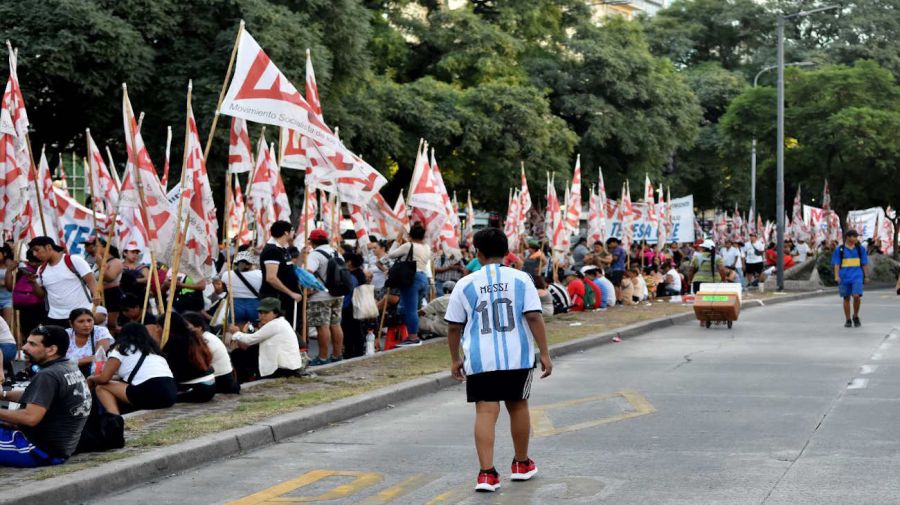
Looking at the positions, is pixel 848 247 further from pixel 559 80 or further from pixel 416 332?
pixel 559 80

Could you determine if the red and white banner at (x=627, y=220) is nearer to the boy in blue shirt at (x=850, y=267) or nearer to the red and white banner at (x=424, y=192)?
the boy in blue shirt at (x=850, y=267)

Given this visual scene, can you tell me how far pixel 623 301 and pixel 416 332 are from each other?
10.6m

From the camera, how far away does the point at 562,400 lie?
41.8 ft

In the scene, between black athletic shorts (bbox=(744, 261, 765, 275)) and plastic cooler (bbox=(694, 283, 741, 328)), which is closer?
plastic cooler (bbox=(694, 283, 741, 328))

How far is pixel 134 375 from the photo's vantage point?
34.6 feet

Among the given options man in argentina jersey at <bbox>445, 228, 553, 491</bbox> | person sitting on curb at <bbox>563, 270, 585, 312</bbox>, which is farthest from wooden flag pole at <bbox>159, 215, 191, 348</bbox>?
person sitting on curb at <bbox>563, 270, 585, 312</bbox>

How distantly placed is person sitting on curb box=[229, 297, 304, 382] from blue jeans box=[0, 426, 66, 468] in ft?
15.5

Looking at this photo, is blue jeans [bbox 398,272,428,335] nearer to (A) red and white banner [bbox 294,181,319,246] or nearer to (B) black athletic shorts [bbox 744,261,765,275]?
(A) red and white banner [bbox 294,181,319,246]

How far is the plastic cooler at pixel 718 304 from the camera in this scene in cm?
2217

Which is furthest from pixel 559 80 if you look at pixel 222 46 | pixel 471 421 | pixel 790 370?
pixel 471 421

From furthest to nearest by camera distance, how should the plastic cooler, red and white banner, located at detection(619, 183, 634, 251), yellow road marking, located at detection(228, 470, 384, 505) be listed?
1. red and white banner, located at detection(619, 183, 634, 251)
2. the plastic cooler
3. yellow road marking, located at detection(228, 470, 384, 505)

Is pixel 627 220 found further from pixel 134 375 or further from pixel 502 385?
pixel 502 385

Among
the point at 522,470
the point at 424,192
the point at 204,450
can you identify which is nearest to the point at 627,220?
the point at 424,192

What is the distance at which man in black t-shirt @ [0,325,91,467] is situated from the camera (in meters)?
8.43
